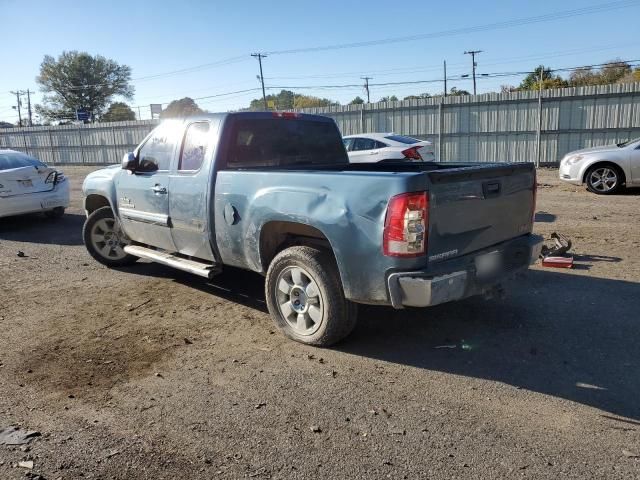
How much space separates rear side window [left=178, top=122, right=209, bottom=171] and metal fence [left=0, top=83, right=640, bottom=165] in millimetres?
16733

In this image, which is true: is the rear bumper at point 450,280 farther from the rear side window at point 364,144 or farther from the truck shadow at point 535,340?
the rear side window at point 364,144

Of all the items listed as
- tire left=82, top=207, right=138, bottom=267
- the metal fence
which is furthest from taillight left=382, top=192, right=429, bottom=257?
the metal fence

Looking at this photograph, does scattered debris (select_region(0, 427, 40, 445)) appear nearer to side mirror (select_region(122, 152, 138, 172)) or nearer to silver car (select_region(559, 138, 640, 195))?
side mirror (select_region(122, 152, 138, 172))

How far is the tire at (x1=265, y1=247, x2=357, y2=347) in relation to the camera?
4086mm

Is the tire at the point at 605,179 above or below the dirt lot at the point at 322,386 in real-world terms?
above

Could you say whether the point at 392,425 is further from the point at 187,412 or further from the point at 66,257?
the point at 66,257

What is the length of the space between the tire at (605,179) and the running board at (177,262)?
1048cm

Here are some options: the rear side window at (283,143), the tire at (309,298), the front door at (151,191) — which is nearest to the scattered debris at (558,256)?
the rear side window at (283,143)

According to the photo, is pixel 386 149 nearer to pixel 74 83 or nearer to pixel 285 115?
pixel 285 115

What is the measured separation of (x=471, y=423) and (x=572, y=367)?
1.15 meters

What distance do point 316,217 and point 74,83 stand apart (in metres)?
99.3

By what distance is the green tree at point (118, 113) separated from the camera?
283 feet

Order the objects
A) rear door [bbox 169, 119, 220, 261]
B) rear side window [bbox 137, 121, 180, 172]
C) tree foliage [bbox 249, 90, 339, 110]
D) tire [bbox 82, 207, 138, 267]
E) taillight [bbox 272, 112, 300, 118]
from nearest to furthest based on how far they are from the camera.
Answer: rear door [bbox 169, 119, 220, 261], taillight [bbox 272, 112, 300, 118], rear side window [bbox 137, 121, 180, 172], tire [bbox 82, 207, 138, 267], tree foliage [bbox 249, 90, 339, 110]

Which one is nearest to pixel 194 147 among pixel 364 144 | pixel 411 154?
pixel 411 154
